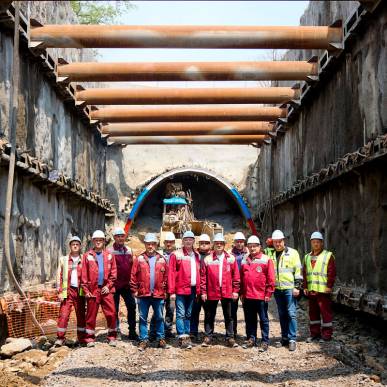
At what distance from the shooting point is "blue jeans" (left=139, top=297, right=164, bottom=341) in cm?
895

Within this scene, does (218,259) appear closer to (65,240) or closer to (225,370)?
(225,370)

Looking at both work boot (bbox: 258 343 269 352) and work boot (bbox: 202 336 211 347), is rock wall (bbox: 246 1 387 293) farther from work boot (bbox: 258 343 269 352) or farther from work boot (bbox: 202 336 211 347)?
work boot (bbox: 202 336 211 347)

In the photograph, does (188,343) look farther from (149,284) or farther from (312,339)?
(312,339)

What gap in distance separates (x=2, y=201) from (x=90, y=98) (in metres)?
6.30

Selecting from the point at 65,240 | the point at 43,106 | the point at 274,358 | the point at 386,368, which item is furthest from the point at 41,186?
the point at 386,368

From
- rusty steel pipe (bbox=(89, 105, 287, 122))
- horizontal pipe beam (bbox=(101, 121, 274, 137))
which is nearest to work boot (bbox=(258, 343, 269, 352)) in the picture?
rusty steel pipe (bbox=(89, 105, 287, 122))

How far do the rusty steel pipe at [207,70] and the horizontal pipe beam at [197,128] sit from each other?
5.34 metres

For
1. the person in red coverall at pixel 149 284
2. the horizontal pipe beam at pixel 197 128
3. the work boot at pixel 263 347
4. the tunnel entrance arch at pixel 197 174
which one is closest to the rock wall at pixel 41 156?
the horizontal pipe beam at pixel 197 128

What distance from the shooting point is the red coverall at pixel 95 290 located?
354 inches

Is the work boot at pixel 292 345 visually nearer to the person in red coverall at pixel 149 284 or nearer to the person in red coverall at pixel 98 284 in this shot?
the person in red coverall at pixel 149 284

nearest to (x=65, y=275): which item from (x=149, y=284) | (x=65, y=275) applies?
(x=65, y=275)

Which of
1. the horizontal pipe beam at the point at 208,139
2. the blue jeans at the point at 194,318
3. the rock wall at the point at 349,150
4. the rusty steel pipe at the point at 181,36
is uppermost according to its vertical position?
the rusty steel pipe at the point at 181,36

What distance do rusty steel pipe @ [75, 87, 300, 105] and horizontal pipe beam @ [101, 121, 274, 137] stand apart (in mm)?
3403

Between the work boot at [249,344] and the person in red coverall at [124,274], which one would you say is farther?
the person in red coverall at [124,274]
